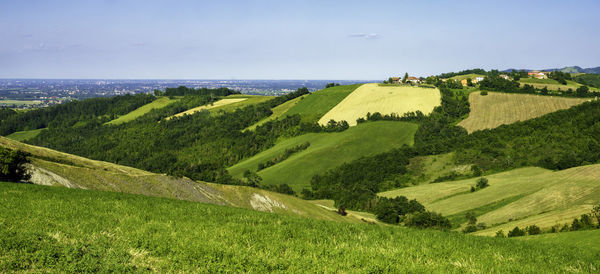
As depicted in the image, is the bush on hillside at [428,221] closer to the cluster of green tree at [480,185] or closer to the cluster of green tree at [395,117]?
the cluster of green tree at [480,185]

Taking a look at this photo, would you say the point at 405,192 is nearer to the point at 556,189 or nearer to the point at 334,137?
the point at 556,189

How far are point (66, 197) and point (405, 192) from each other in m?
92.6

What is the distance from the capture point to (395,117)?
559 feet

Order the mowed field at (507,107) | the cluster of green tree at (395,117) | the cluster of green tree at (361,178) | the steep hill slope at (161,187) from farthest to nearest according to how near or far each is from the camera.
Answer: the cluster of green tree at (395,117)
the mowed field at (507,107)
the cluster of green tree at (361,178)
the steep hill slope at (161,187)

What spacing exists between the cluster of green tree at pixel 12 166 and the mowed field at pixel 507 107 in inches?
5603

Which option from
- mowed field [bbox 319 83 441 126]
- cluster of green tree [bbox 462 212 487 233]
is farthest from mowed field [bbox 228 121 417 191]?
cluster of green tree [bbox 462 212 487 233]

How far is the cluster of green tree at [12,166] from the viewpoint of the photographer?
38.4 metres

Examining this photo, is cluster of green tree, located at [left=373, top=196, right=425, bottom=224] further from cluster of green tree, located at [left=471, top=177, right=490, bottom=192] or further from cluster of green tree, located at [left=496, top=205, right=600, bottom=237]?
cluster of green tree, located at [left=496, top=205, right=600, bottom=237]

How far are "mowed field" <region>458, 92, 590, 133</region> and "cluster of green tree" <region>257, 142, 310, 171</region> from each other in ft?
214

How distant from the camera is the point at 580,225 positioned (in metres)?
46.8

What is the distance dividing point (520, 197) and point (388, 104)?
10776cm

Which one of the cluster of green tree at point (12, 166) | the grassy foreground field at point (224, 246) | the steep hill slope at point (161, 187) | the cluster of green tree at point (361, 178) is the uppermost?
the grassy foreground field at point (224, 246)

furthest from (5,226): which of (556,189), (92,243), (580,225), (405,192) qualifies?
(405,192)

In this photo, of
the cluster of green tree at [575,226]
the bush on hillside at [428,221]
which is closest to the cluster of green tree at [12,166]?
the cluster of green tree at [575,226]
